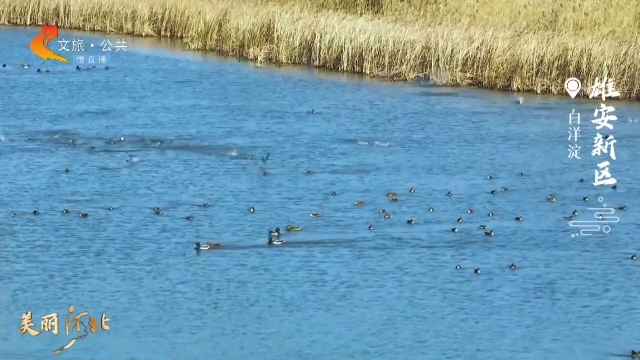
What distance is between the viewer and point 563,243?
15422mm

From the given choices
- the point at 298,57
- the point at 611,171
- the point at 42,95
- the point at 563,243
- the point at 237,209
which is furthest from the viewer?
the point at 298,57

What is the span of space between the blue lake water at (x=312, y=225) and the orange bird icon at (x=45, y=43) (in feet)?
15.6

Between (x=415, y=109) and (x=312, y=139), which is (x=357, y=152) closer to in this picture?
(x=312, y=139)

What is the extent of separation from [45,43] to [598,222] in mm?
19499

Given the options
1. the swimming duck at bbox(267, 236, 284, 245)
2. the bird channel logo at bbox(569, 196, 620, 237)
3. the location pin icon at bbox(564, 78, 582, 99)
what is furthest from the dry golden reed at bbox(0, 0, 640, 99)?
the swimming duck at bbox(267, 236, 284, 245)

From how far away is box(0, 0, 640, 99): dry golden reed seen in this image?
2548 cm

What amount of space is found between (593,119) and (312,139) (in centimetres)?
519

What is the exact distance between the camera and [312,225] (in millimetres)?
15914

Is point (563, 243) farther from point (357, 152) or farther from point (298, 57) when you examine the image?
point (298, 57)

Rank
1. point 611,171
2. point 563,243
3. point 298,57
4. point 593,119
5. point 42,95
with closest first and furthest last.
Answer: point 563,243
point 611,171
point 593,119
point 42,95
point 298,57

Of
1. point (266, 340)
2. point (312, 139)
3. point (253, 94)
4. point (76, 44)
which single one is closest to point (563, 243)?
point (266, 340)

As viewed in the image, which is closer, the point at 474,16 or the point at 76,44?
the point at 474,16

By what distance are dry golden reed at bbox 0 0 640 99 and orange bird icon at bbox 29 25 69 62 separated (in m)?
0.53

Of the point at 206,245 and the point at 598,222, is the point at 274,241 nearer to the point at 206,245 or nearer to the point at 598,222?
the point at 206,245
